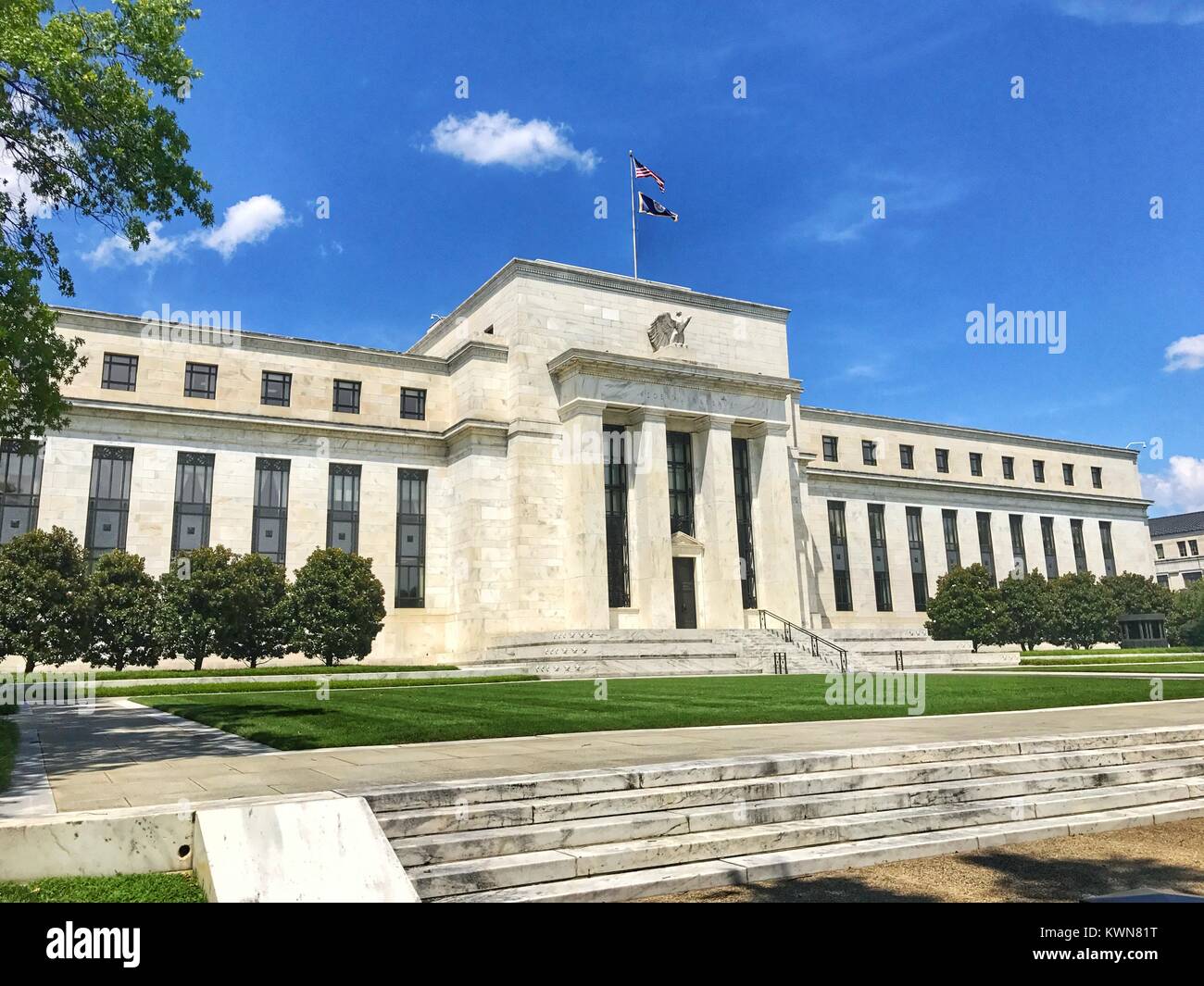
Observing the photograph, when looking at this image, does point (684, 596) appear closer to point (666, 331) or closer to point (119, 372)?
point (666, 331)

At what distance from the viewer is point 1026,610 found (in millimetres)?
56719

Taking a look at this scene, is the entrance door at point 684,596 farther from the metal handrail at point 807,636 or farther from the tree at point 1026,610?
the tree at point 1026,610

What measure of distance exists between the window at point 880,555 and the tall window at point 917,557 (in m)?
2.34

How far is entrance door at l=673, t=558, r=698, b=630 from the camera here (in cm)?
4509

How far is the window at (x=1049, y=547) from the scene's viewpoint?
227 ft

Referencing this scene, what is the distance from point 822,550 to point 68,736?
50.6m

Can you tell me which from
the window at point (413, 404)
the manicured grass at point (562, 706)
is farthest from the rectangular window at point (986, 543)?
the window at point (413, 404)

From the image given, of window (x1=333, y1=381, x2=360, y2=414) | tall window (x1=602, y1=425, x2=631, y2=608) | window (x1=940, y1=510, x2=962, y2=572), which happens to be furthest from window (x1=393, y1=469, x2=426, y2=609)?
window (x1=940, y1=510, x2=962, y2=572)

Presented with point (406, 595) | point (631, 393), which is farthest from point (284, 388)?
point (631, 393)

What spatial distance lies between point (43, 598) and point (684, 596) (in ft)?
94.7

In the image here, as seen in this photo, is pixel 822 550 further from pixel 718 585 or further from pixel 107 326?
pixel 107 326

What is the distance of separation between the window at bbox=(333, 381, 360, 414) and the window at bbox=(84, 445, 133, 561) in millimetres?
10255

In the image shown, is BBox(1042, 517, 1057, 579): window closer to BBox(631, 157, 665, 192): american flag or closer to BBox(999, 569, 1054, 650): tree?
BBox(999, 569, 1054, 650): tree
